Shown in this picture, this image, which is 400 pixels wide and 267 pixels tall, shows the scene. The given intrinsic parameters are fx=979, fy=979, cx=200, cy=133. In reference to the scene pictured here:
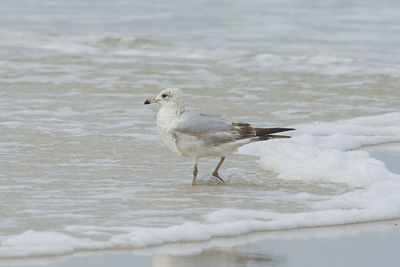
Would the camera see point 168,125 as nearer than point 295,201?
No

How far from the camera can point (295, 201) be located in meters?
6.84

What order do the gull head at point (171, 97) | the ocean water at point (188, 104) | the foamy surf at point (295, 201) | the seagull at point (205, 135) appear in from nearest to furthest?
the foamy surf at point (295, 201) < the ocean water at point (188, 104) < the seagull at point (205, 135) < the gull head at point (171, 97)

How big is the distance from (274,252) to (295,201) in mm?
1297

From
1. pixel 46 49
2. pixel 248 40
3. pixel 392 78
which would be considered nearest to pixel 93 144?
pixel 392 78

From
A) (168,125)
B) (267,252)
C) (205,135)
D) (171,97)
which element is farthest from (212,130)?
(267,252)

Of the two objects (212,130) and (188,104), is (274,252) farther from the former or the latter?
(188,104)

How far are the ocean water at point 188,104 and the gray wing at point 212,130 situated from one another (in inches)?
14.3

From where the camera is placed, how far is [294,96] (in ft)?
38.8

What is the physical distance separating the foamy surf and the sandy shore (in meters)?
0.09

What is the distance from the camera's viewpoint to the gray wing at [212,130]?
7.36m

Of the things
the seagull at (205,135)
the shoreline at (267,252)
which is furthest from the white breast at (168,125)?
the shoreline at (267,252)

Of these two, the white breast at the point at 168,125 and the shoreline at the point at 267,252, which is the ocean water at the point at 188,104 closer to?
the shoreline at the point at 267,252

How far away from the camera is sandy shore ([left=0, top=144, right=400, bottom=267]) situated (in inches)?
211

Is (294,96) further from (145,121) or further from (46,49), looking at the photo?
(46,49)
